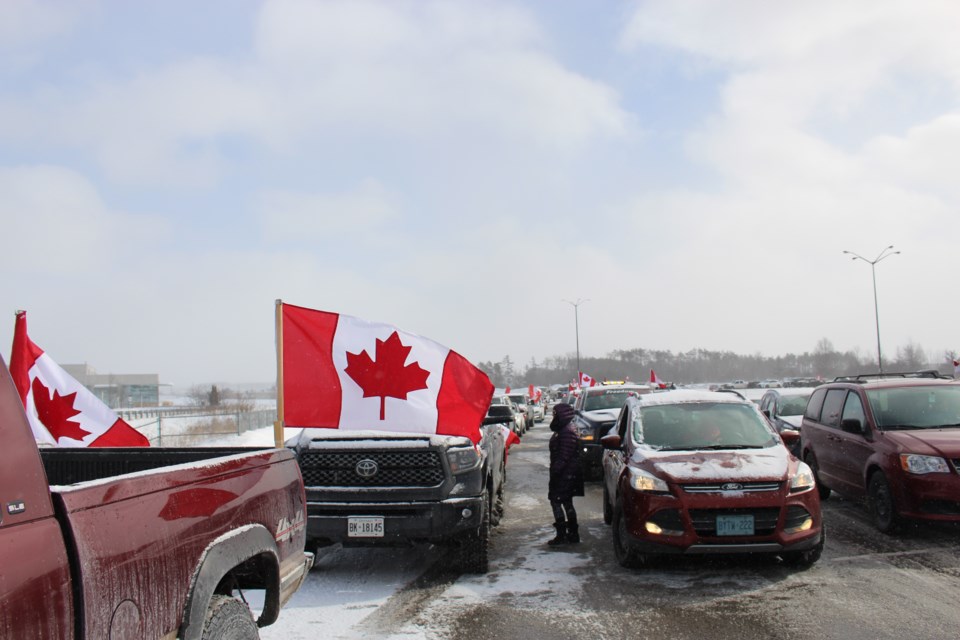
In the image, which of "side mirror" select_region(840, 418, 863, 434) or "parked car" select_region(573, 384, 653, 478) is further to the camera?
"parked car" select_region(573, 384, 653, 478)

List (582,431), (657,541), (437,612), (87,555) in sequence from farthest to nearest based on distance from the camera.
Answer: (582,431) → (657,541) → (437,612) → (87,555)

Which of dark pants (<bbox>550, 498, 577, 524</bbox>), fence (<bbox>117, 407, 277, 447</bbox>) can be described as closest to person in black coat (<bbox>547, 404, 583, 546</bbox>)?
dark pants (<bbox>550, 498, 577, 524</bbox>)

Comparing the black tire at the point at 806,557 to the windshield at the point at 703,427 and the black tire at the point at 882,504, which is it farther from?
the black tire at the point at 882,504

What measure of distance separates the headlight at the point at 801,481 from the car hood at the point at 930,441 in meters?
1.85

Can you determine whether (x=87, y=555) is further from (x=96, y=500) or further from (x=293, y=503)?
(x=293, y=503)

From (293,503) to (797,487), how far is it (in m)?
4.60

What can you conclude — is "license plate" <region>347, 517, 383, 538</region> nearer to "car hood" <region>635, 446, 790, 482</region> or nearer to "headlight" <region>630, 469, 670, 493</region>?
"headlight" <region>630, 469, 670, 493</region>

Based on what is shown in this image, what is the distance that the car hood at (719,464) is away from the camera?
6590 millimetres

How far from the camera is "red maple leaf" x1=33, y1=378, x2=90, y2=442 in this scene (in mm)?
7172

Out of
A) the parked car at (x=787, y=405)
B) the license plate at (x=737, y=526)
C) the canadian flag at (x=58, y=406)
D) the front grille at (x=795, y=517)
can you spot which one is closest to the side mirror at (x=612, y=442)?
the license plate at (x=737, y=526)

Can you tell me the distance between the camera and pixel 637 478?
6.92 metres

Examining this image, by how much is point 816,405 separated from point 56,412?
31.8 feet

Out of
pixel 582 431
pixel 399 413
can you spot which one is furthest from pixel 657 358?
pixel 399 413

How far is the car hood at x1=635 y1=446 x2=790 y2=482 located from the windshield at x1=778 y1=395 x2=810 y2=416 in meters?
8.47
